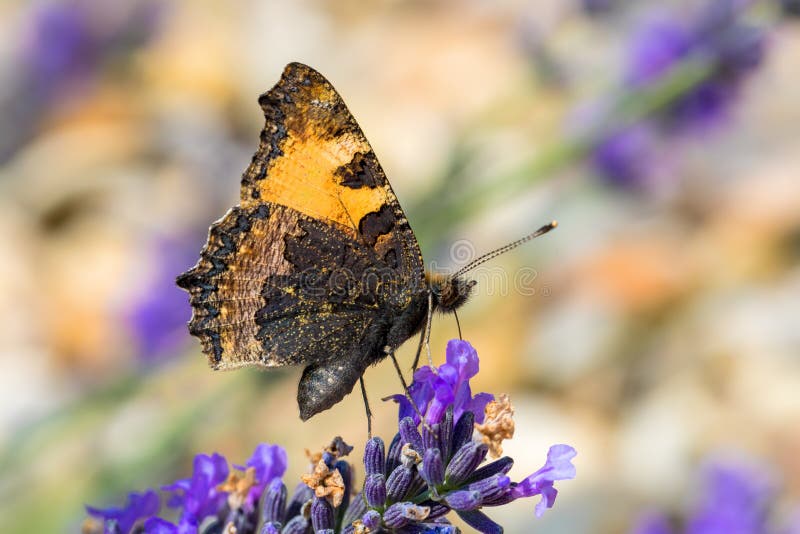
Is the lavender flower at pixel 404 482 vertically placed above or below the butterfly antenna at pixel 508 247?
below

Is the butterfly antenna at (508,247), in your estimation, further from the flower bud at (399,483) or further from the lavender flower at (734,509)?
the lavender flower at (734,509)

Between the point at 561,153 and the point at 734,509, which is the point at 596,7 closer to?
the point at 561,153

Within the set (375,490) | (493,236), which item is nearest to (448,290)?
(375,490)

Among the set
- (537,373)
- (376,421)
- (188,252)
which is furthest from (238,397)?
(537,373)

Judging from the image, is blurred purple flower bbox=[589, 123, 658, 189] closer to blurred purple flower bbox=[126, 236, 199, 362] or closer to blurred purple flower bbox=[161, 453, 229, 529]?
blurred purple flower bbox=[126, 236, 199, 362]

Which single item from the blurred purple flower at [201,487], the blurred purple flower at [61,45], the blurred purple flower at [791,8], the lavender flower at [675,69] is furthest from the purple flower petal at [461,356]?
the blurred purple flower at [61,45]

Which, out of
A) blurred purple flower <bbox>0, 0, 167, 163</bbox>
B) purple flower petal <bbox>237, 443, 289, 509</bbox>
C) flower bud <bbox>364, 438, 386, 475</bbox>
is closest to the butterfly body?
purple flower petal <bbox>237, 443, 289, 509</bbox>
